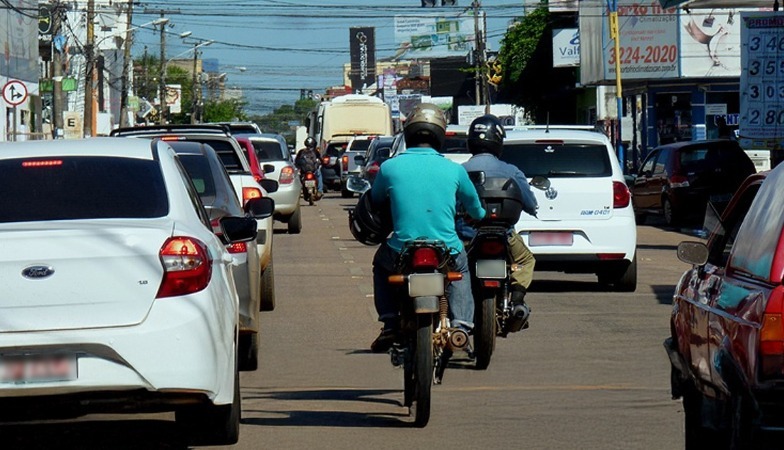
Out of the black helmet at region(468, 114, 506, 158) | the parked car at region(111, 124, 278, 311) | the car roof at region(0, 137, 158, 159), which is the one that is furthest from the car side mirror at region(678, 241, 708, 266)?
the parked car at region(111, 124, 278, 311)

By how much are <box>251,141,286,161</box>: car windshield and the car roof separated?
1941 centimetres

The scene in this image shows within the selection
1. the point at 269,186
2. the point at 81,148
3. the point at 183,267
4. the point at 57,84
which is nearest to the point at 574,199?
the point at 269,186

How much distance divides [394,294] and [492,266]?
1.65m

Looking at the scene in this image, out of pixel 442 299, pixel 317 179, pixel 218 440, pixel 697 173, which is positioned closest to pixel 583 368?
pixel 442 299

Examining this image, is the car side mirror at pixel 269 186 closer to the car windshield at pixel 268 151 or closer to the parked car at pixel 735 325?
the parked car at pixel 735 325

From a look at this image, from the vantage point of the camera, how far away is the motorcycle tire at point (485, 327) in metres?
10.6

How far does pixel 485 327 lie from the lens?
1061cm

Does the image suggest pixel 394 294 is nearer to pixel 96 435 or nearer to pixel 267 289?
pixel 96 435

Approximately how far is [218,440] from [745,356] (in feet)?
10.5

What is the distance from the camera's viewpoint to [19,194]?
768 centimetres

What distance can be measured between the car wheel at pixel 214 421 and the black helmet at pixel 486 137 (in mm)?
4041

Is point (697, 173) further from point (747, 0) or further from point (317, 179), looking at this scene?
point (317, 179)

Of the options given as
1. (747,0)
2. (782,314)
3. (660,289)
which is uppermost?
(747,0)

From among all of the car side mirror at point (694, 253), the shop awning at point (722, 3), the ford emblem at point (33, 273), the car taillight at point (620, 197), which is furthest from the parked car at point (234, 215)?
the shop awning at point (722, 3)
